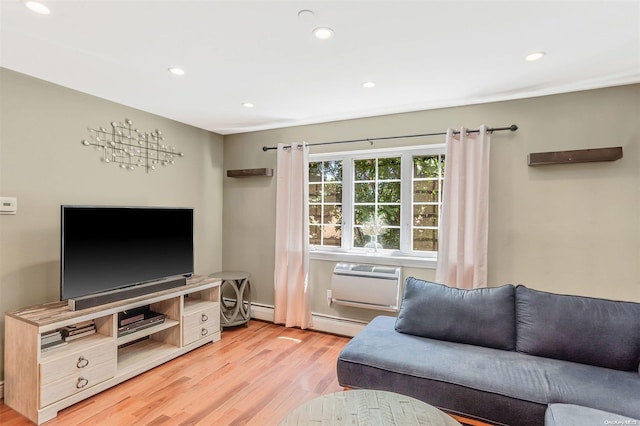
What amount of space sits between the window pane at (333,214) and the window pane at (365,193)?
246 millimetres

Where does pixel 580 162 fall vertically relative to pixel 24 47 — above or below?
below

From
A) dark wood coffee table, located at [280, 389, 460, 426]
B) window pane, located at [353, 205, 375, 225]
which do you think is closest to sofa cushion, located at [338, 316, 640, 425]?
dark wood coffee table, located at [280, 389, 460, 426]

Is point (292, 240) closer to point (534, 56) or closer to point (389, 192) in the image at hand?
point (389, 192)

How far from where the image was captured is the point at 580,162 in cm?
268

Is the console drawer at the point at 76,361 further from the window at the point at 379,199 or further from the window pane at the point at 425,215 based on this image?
the window pane at the point at 425,215

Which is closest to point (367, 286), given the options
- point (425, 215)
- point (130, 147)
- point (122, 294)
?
point (425, 215)

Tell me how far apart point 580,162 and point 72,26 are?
12.1 ft

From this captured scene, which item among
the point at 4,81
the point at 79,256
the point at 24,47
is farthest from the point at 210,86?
the point at 79,256

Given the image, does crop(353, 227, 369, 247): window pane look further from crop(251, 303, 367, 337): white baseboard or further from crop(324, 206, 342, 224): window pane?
crop(251, 303, 367, 337): white baseboard

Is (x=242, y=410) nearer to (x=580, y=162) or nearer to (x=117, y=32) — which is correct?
(x=117, y=32)

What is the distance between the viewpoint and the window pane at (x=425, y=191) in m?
3.34

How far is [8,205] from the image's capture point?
2361mm

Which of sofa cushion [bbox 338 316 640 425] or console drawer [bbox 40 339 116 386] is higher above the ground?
sofa cushion [bbox 338 316 640 425]

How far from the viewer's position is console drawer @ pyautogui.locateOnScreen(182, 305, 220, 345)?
10.2ft
